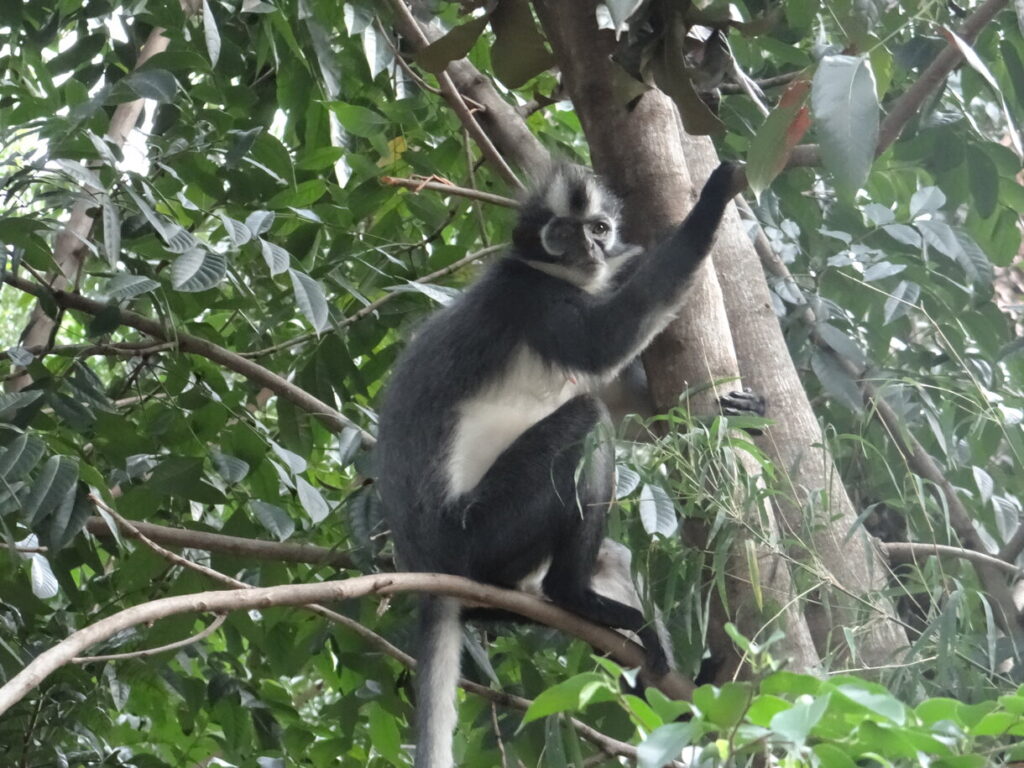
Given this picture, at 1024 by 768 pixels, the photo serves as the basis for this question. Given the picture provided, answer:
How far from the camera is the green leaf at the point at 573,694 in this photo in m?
1.25

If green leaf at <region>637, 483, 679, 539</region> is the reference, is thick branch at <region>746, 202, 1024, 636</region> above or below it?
below

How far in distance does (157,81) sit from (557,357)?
129cm

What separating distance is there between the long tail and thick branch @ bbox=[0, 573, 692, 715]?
30cm

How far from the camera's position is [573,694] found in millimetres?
1335

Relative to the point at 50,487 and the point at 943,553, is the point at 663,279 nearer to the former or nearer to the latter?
the point at 943,553

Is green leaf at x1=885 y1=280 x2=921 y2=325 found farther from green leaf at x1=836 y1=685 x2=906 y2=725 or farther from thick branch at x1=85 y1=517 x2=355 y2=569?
green leaf at x1=836 y1=685 x2=906 y2=725

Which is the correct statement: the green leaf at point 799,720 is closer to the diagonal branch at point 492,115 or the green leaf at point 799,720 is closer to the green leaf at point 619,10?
the green leaf at point 619,10

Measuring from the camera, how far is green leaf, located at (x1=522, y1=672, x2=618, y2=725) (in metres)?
1.25

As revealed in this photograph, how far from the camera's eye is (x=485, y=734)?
329cm

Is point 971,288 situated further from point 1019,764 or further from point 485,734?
point 1019,764

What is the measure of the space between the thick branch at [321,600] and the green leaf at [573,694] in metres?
0.60

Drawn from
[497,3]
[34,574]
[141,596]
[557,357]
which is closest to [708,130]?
[497,3]

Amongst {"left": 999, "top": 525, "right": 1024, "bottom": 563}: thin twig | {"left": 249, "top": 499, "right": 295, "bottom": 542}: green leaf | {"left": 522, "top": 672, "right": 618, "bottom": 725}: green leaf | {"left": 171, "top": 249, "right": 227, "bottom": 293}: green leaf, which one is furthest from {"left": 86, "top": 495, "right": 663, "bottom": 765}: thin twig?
{"left": 522, "top": 672, "right": 618, "bottom": 725}: green leaf

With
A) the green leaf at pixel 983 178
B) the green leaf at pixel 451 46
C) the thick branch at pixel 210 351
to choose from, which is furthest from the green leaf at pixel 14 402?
the green leaf at pixel 983 178
